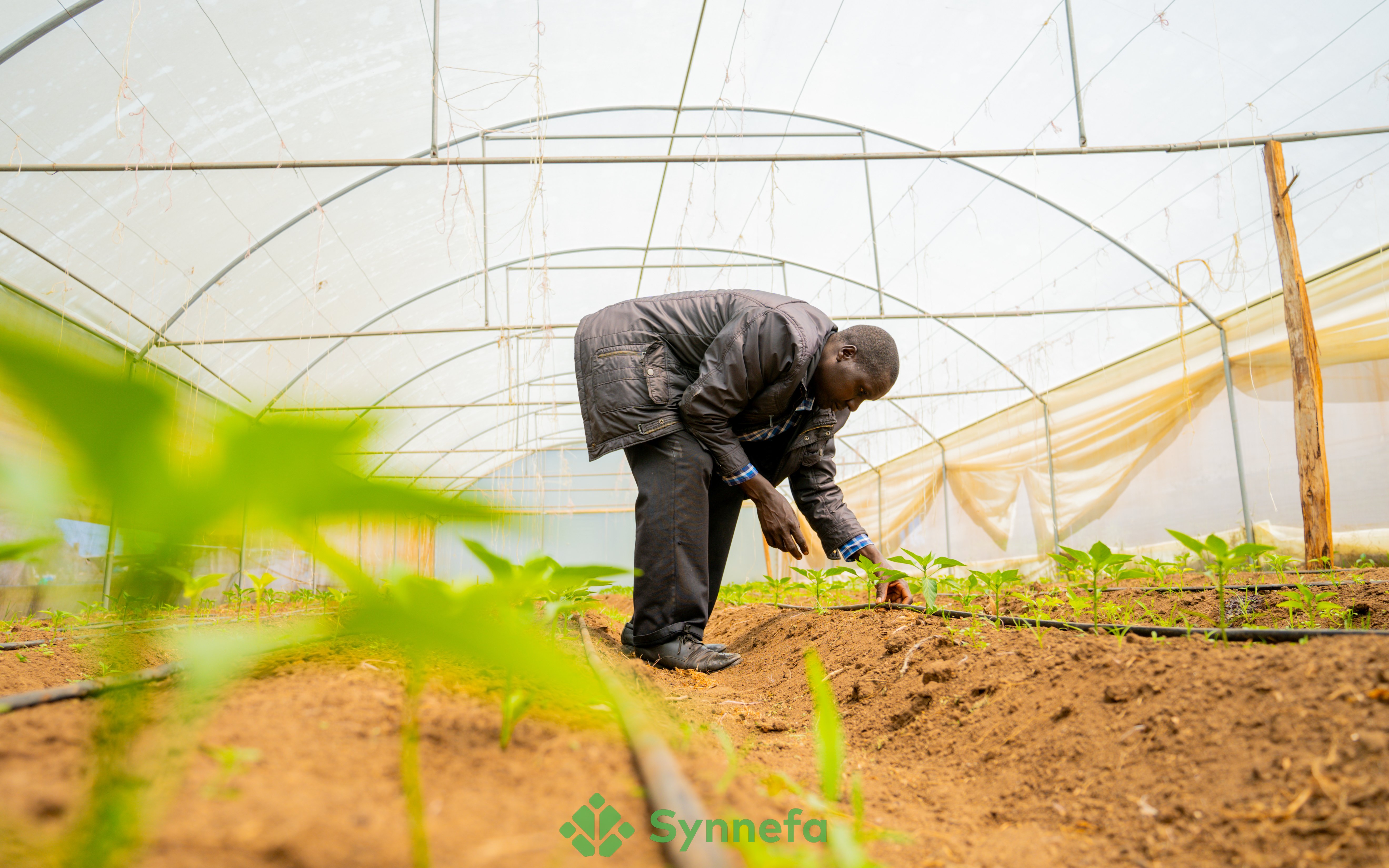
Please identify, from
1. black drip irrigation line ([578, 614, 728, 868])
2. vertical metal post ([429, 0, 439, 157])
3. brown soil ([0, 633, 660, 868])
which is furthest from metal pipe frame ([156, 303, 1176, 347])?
black drip irrigation line ([578, 614, 728, 868])

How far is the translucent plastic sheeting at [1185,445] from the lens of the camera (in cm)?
504

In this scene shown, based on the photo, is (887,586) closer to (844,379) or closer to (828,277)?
(844,379)

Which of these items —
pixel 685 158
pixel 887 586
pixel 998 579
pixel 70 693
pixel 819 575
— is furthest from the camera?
pixel 685 158

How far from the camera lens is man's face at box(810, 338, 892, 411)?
2.42 metres

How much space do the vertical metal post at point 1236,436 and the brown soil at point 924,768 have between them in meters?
5.77

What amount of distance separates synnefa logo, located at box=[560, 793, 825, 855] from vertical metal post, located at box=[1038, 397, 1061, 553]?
812cm

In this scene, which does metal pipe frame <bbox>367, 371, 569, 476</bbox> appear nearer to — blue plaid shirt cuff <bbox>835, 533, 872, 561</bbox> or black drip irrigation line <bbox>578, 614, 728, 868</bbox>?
blue plaid shirt cuff <bbox>835, 533, 872, 561</bbox>

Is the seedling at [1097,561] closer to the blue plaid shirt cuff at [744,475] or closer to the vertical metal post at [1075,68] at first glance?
the blue plaid shirt cuff at [744,475]

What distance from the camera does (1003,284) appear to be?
7637mm

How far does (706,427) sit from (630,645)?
2.76 ft

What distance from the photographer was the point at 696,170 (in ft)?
23.5

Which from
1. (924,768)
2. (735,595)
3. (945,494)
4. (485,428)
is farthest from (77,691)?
(485,428)

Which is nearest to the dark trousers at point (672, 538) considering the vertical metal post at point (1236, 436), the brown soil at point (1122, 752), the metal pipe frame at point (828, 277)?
the brown soil at point (1122, 752)

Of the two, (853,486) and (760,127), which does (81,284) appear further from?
(853,486)
